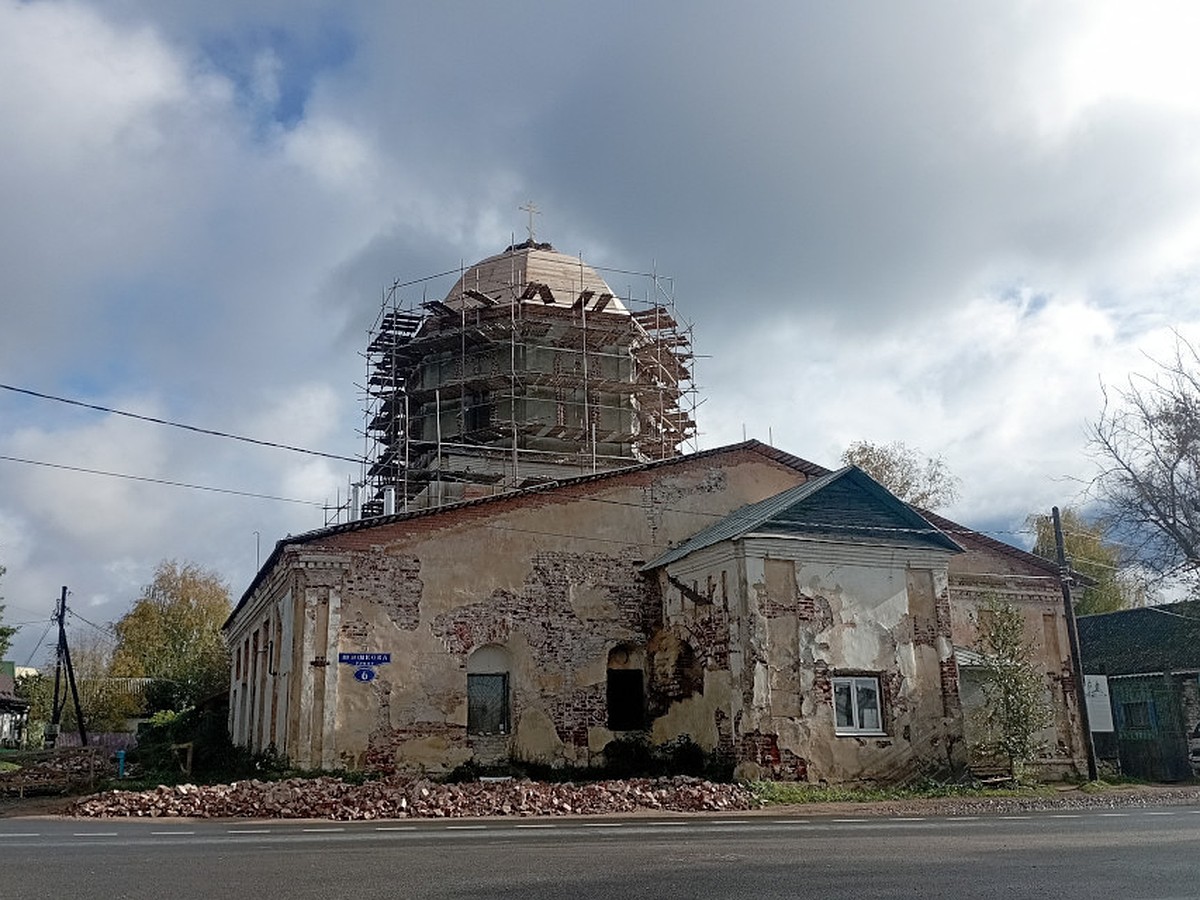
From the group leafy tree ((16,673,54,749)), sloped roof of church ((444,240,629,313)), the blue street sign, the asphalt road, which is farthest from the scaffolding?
leafy tree ((16,673,54,749))

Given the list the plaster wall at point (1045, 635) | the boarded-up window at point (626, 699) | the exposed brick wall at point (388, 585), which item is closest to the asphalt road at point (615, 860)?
the exposed brick wall at point (388, 585)

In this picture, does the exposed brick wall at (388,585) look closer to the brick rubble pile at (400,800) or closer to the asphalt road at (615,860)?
the brick rubble pile at (400,800)

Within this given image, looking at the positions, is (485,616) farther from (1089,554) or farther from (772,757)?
(1089,554)

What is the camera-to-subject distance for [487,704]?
23297mm

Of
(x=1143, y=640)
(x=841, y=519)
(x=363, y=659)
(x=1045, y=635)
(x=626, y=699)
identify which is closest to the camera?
(x=363, y=659)

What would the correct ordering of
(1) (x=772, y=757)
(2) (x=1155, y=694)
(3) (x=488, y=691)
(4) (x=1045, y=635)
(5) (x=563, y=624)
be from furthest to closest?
(2) (x=1155, y=694) → (4) (x=1045, y=635) → (5) (x=563, y=624) → (3) (x=488, y=691) → (1) (x=772, y=757)

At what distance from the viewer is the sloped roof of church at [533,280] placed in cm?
3369

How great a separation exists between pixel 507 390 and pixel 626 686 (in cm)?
1110

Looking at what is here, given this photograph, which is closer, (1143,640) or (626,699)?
(626,699)

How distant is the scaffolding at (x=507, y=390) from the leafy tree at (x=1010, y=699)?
12.4m

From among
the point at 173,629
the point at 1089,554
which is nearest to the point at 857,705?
the point at 1089,554

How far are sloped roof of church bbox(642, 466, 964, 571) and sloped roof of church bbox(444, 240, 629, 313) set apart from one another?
1202 centimetres

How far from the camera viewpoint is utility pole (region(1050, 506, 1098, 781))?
24.4 meters

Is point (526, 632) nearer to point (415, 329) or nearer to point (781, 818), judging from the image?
point (781, 818)
